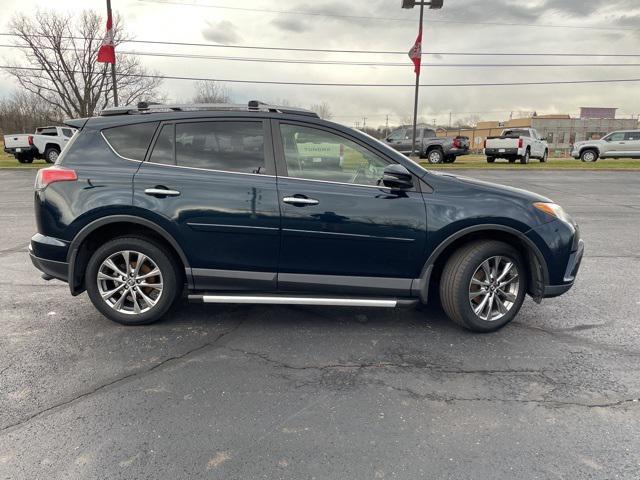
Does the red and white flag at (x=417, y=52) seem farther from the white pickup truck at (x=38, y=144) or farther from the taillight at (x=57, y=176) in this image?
the taillight at (x=57, y=176)

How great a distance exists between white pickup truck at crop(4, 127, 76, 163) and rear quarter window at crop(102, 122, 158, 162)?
2227cm

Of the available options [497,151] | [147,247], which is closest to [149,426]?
[147,247]

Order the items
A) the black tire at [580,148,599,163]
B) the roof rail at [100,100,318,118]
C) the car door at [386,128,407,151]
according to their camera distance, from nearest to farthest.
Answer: the roof rail at [100,100,318,118], the car door at [386,128,407,151], the black tire at [580,148,599,163]

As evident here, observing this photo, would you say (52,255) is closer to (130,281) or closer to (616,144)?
(130,281)

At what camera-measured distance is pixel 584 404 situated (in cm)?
280

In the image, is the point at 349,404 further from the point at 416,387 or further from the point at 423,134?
the point at 423,134

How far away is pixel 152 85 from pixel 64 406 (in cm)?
4455

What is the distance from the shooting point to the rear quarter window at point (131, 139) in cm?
373

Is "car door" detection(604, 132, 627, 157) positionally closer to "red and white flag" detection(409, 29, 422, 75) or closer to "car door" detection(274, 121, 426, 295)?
"red and white flag" detection(409, 29, 422, 75)

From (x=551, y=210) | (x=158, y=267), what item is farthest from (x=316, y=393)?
(x=551, y=210)

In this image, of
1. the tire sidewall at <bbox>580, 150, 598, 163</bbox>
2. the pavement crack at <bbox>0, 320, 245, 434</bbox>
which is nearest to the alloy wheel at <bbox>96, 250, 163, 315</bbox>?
the pavement crack at <bbox>0, 320, 245, 434</bbox>

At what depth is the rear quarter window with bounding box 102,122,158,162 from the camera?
12.2 ft

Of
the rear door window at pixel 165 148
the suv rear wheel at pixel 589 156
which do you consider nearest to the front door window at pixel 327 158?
the rear door window at pixel 165 148

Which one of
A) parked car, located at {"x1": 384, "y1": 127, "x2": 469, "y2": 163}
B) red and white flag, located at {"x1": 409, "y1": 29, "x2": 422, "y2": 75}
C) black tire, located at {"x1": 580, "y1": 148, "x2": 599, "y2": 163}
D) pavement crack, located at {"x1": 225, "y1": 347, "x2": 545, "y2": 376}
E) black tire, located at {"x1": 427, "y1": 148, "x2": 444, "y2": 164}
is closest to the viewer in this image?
pavement crack, located at {"x1": 225, "y1": 347, "x2": 545, "y2": 376}
